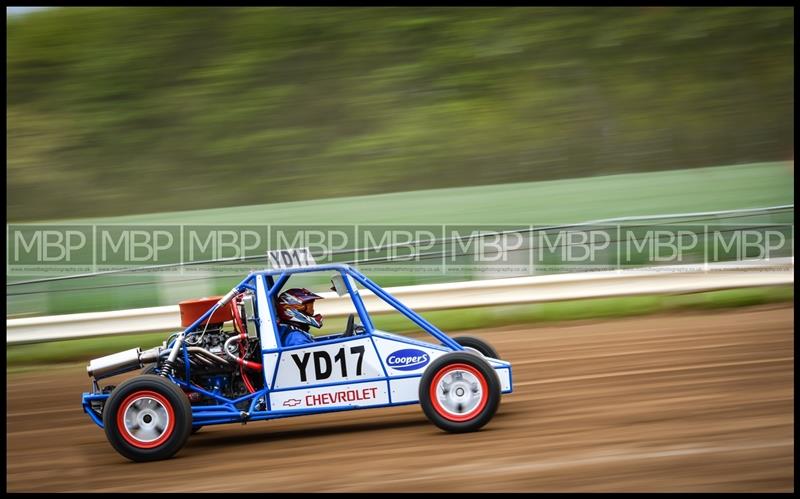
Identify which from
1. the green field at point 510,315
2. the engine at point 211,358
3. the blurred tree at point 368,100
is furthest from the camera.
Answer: the blurred tree at point 368,100

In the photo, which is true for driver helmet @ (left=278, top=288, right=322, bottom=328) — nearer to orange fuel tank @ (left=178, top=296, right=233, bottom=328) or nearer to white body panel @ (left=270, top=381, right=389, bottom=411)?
orange fuel tank @ (left=178, top=296, right=233, bottom=328)

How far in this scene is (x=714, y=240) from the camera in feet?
33.6

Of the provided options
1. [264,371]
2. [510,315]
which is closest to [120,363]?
[264,371]

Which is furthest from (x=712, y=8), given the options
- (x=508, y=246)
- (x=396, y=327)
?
(x=396, y=327)

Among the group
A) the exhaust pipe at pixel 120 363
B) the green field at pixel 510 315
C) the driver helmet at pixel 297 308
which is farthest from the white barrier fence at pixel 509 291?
the exhaust pipe at pixel 120 363

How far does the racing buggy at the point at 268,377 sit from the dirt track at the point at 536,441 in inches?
9.5

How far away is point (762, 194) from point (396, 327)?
731 cm

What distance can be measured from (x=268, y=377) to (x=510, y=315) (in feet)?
16.1

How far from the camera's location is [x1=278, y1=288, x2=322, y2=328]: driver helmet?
590cm

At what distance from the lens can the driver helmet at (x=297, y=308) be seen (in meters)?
5.90

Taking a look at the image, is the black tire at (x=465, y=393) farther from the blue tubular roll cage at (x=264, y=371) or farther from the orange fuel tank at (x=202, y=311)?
the orange fuel tank at (x=202, y=311)
